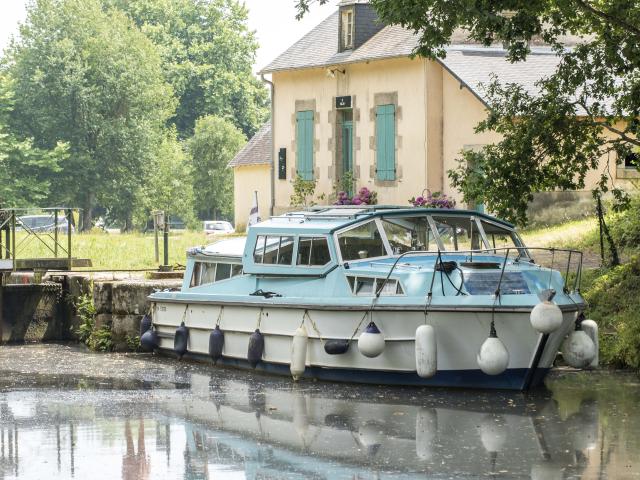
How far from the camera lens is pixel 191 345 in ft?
60.7

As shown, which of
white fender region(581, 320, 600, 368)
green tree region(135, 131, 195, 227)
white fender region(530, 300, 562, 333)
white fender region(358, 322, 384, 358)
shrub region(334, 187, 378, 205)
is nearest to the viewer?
white fender region(530, 300, 562, 333)

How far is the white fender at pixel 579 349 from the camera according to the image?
15289 mm

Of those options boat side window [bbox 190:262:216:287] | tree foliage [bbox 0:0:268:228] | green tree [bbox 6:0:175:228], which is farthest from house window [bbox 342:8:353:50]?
green tree [bbox 6:0:175:228]

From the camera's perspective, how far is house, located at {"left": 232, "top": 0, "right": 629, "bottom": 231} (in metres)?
29.9

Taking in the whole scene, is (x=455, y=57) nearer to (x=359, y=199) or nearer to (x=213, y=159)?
(x=359, y=199)

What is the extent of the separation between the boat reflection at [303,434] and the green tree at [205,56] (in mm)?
60561

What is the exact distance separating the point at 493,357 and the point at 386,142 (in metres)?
16.9

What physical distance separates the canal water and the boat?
0.32m

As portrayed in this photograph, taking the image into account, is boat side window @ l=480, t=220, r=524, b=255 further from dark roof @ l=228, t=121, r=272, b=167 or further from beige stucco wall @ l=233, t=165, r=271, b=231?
dark roof @ l=228, t=121, r=272, b=167

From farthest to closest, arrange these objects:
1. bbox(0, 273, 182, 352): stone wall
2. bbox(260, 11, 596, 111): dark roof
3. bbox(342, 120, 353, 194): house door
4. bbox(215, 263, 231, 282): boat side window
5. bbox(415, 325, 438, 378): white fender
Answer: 1. bbox(342, 120, 353, 194): house door
2. bbox(260, 11, 596, 111): dark roof
3. bbox(0, 273, 182, 352): stone wall
4. bbox(215, 263, 231, 282): boat side window
5. bbox(415, 325, 438, 378): white fender

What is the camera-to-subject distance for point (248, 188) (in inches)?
1706

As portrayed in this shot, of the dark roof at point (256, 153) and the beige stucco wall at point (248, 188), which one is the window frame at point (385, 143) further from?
the dark roof at point (256, 153)

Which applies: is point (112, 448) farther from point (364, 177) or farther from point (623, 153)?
point (364, 177)

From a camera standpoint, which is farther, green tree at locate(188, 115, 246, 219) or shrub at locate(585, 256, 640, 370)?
green tree at locate(188, 115, 246, 219)
